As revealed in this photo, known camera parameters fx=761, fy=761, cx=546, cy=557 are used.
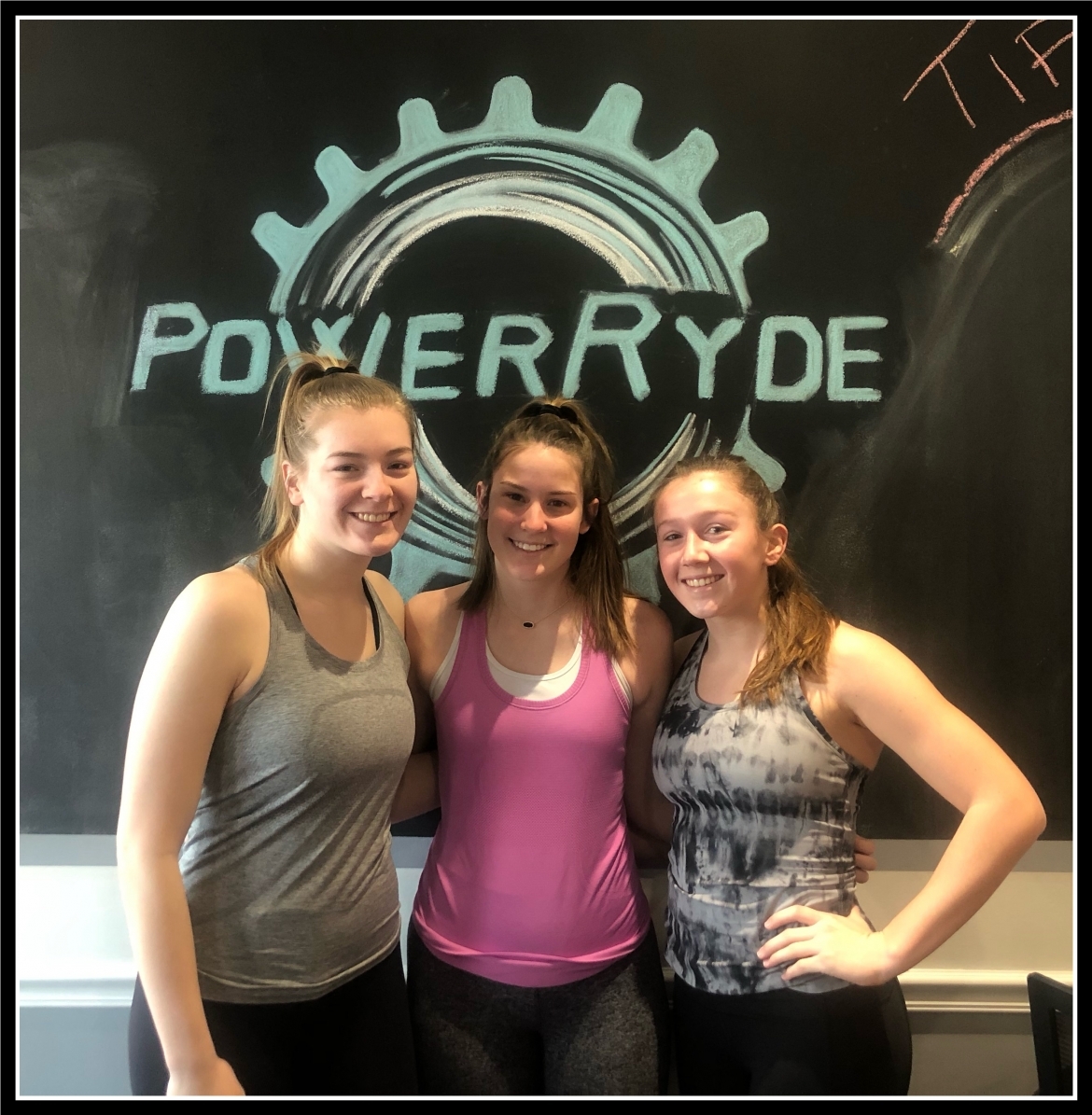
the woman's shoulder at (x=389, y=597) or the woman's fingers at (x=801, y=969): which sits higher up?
the woman's shoulder at (x=389, y=597)

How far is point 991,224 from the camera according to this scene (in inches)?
58.5

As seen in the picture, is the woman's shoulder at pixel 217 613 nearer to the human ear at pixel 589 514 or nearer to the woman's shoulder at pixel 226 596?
the woman's shoulder at pixel 226 596

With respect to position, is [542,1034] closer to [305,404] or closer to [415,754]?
[415,754]

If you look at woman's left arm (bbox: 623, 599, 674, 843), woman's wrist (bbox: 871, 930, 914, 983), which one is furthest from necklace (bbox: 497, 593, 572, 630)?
woman's wrist (bbox: 871, 930, 914, 983)

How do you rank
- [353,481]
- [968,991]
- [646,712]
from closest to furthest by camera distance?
[353,481], [646,712], [968,991]

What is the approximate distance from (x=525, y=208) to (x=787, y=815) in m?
1.21

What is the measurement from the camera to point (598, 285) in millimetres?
1498

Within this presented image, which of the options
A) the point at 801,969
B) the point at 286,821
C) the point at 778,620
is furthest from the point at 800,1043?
the point at 286,821

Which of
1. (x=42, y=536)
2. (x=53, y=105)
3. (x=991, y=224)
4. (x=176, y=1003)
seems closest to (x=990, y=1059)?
(x=176, y=1003)

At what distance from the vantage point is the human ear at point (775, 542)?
1307 millimetres

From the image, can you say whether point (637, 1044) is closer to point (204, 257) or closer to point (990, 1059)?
point (990, 1059)

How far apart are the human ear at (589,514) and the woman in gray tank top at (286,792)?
0.33 metres

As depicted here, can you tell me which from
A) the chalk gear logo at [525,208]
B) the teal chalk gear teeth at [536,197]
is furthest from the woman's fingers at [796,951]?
the teal chalk gear teeth at [536,197]

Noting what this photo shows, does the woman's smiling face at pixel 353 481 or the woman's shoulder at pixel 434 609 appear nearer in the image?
the woman's smiling face at pixel 353 481
